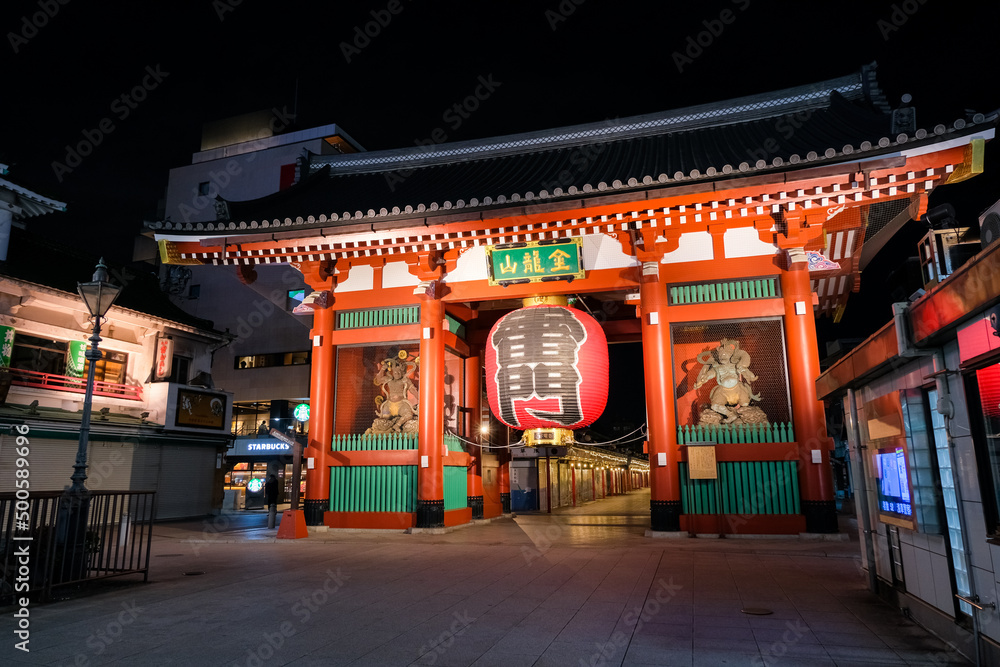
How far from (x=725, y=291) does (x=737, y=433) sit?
119 inches

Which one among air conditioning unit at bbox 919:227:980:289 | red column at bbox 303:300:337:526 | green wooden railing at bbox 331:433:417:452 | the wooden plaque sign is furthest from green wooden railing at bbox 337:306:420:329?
air conditioning unit at bbox 919:227:980:289

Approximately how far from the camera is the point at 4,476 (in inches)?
661

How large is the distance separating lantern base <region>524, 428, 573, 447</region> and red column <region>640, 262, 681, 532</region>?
7.37 ft

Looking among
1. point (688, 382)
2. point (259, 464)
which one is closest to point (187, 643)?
point (688, 382)

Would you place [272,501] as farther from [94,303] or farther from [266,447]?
[266,447]

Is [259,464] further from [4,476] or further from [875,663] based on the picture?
[875,663]

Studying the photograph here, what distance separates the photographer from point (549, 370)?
435 inches

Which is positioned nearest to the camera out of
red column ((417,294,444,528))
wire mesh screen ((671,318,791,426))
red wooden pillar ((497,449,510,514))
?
wire mesh screen ((671,318,791,426))

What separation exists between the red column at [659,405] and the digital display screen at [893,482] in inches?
242

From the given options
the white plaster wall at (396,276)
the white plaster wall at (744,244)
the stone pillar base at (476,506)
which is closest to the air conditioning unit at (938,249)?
the white plaster wall at (744,244)

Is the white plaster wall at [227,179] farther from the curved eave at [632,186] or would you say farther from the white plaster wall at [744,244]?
the white plaster wall at [744,244]

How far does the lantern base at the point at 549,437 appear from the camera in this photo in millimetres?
11133

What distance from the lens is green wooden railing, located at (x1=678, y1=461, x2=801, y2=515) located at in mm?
11750

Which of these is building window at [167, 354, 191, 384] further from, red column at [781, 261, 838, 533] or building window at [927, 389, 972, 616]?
building window at [927, 389, 972, 616]
